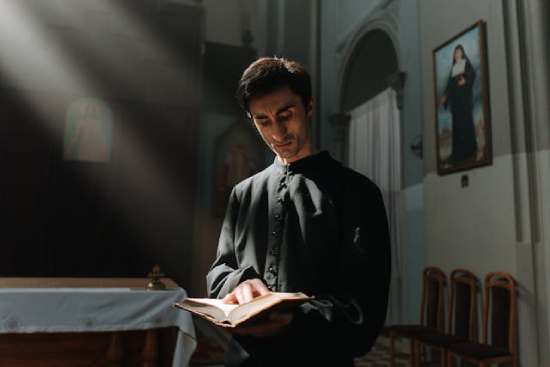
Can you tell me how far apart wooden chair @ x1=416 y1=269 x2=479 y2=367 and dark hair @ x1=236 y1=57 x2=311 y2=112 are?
3.28 meters

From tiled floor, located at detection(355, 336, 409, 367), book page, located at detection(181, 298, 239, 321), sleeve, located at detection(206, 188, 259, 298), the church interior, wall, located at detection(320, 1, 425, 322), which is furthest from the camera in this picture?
wall, located at detection(320, 1, 425, 322)

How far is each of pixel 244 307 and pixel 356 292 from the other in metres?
0.26

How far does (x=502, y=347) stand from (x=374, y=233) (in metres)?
3.15

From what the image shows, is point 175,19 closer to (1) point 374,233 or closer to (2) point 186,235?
(2) point 186,235

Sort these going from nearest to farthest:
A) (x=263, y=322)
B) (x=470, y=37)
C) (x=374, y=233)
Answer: (x=263, y=322) → (x=374, y=233) → (x=470, y=37)

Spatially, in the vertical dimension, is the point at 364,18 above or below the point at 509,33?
above

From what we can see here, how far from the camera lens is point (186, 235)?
6.82 m

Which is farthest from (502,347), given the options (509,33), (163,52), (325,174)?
(163,52)

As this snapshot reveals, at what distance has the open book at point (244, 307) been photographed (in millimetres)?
855

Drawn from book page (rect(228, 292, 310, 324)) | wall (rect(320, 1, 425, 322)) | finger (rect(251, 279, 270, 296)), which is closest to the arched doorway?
wall (rect(320, 1, 425, 322))

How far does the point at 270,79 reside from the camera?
3.71 ft

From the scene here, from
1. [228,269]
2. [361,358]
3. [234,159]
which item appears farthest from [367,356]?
[228,269]

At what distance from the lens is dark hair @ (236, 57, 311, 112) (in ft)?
3.71

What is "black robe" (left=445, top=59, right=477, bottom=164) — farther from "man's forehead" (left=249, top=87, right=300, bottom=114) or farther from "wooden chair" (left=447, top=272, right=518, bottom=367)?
"man's forehead" (left=249, top=87, right=300, bottom=114)
